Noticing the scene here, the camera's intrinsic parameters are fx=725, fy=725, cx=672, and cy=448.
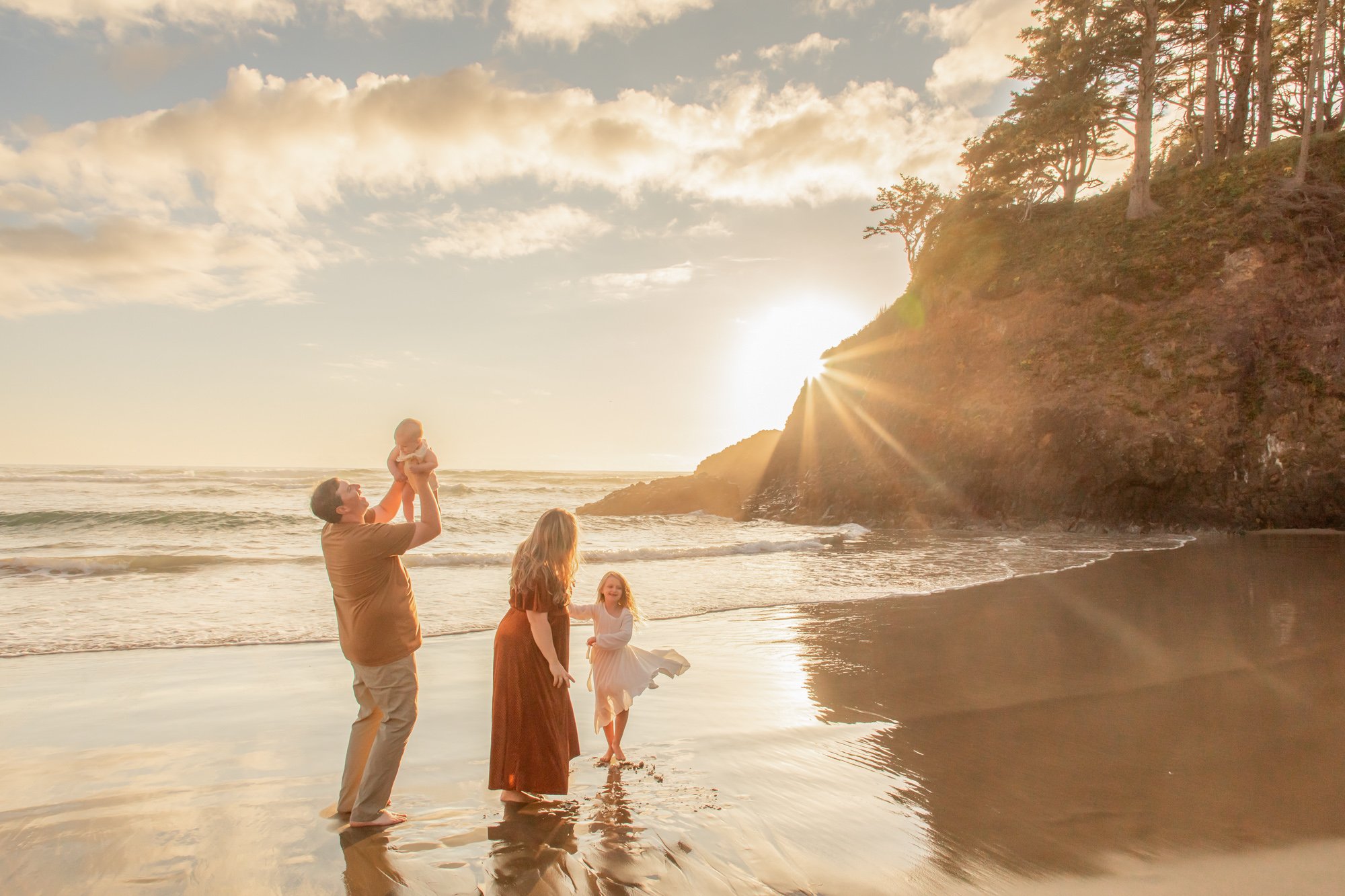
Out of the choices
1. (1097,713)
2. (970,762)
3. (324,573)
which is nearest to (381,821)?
(970,762)

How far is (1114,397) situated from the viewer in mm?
19422

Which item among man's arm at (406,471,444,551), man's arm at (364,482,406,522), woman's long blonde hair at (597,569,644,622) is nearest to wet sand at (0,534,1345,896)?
woman's long blonde hair at (597,569,644,622)

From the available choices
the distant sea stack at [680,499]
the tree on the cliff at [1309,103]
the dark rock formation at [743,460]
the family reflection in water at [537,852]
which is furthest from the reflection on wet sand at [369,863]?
the dark rock formation at [743,460]

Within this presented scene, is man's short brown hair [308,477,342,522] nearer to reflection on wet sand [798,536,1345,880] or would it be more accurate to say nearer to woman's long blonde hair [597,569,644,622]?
woman's long blonde hair [597,569,644,622]

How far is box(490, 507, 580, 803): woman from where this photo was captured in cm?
397

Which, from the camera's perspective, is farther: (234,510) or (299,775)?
(234,510)

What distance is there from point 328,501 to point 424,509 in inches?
19.1

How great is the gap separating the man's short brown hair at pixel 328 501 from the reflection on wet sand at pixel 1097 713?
3.40 metres

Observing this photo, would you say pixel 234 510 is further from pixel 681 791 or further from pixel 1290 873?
pixel 1290 873

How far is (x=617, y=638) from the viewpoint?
4.89 meters

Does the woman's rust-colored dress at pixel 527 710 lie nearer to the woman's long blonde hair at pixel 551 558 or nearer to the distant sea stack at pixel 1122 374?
the woman's long blonde hair at pixel 551 558

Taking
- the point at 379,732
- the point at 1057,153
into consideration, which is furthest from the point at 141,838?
the point at 1057,153

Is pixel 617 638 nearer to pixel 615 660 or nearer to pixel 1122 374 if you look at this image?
pixel 615 660

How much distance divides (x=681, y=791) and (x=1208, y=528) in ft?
63.1
